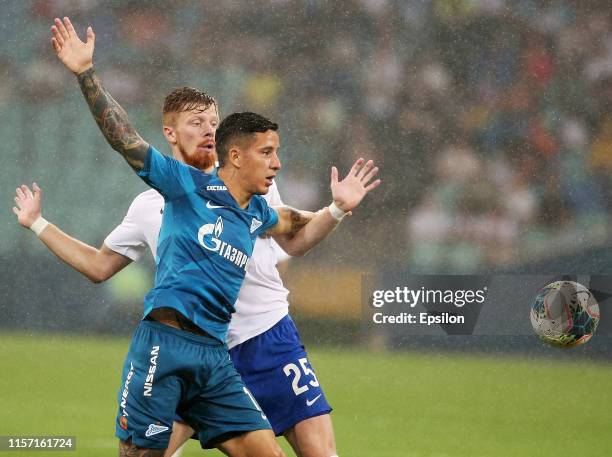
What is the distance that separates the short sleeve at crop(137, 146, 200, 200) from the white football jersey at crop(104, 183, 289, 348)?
548 millimetres

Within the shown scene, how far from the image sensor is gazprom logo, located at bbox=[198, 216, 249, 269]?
321cm

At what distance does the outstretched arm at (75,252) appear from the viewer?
383cm

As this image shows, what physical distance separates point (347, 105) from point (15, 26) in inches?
106

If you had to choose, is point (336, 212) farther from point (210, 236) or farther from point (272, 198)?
point (210, 236)

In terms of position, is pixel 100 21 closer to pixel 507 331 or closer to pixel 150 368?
pixel 507 331

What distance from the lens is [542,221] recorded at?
805cm

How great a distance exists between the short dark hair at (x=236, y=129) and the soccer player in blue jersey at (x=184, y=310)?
144 millimetres

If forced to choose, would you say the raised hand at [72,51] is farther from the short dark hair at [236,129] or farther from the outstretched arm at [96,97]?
the short dark hair at [236,129]

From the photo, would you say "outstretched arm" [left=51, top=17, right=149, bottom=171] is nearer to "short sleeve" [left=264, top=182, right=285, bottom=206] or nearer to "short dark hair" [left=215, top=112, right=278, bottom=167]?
"short dark hair" [left=215, top=112, right=278, bottom=167]

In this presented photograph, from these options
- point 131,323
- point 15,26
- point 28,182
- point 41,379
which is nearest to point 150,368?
point 41,379

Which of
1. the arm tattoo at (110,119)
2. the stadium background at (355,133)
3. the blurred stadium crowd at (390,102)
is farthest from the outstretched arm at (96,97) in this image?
the blurred stadium crowd at (390,102)

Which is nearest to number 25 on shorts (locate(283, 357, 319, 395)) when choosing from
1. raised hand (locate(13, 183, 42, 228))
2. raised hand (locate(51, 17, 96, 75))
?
raised hand (locate(13, 183, 42, 228))

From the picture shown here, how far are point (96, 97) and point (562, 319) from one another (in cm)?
321

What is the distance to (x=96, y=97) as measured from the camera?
3.11 m
